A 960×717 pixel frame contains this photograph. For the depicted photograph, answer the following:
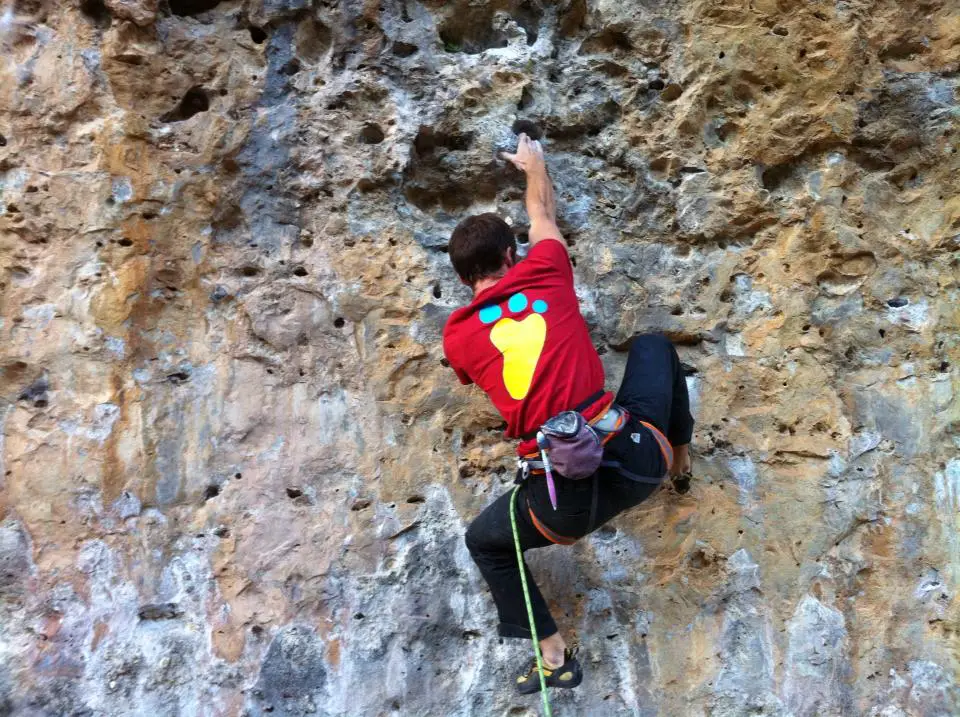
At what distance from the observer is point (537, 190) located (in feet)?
10.3

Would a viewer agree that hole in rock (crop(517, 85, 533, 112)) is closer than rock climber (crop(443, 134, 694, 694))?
No

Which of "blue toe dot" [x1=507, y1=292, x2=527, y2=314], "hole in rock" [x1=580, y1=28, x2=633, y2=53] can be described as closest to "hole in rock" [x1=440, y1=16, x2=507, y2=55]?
"hole in rock" [x1=580, y1=28, x2=633, y2=53]

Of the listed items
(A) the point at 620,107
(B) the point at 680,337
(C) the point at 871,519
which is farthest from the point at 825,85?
(C) the point at 871,519

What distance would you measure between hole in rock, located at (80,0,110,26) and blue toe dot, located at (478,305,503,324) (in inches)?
82.4

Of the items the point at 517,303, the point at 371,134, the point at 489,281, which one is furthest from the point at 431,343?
the point at 371,134

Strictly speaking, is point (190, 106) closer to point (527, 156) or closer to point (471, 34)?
point (471, 34)

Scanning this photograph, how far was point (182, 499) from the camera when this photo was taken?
316cm

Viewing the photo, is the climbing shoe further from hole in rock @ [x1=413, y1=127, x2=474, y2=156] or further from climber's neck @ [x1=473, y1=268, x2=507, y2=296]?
hole in rock @ [x1=413, y1=127, x2=474, y2=156]

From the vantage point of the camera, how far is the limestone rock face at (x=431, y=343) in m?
3.04

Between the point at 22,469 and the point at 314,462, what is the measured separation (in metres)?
1.12

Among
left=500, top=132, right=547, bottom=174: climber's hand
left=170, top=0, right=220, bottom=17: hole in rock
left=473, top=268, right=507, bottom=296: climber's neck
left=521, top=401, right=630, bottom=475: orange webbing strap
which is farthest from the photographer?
left=170, top=0, right=220, bottom=17: hole in rock

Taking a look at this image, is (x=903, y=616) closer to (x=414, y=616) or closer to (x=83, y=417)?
(x=414, y=616)

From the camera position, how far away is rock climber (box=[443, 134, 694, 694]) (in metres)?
2.61

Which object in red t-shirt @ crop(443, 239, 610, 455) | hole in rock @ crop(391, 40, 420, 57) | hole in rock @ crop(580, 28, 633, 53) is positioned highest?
hole in rock @ crop(391, 40, 420, 57)
